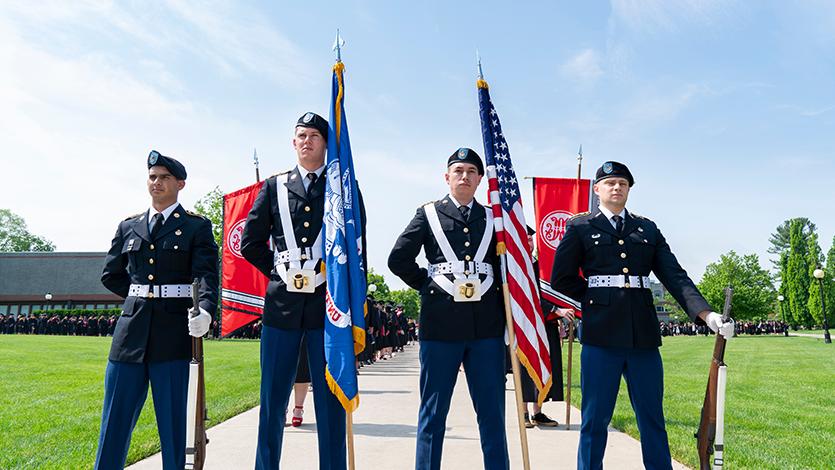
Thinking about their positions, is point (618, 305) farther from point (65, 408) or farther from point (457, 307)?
point (65, 408)

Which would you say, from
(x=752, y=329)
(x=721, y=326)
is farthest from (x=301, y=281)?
(x=752, y=329)

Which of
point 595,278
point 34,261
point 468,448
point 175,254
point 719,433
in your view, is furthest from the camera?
point 34,261

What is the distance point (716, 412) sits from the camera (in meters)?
3.98

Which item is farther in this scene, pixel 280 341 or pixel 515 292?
pixel 515 292

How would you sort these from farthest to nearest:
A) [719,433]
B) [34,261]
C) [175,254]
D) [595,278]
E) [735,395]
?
[34,261] → [735,395] → [595,278] → [175,254] → [719,433]

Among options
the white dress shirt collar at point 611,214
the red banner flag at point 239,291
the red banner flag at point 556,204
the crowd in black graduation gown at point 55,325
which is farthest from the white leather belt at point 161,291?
the crowd in black graduation gown at point 55,325

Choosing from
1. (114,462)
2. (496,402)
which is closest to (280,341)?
(114,462)

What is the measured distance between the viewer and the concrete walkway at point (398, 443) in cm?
545

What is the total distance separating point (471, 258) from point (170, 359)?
2.19 m

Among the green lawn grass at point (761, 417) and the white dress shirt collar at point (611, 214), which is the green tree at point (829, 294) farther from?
the white dress shirt collar at point (611, 214)

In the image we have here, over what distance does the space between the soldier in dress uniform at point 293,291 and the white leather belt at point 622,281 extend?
2.01m

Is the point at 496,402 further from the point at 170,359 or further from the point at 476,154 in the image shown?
the point at 170,359

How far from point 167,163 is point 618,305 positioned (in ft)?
10.9

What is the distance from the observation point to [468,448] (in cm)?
616
